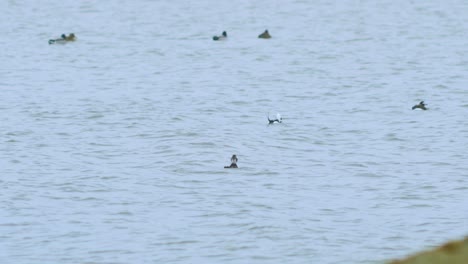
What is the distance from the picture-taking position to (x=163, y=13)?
187 ft

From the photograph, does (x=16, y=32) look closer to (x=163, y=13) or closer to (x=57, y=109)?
(x=163, y=13)

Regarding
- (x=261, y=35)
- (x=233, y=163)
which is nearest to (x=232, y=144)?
(x=233, y=163)

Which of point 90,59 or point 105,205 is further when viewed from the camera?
point 90,59

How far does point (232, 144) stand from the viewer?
23766 millimetres

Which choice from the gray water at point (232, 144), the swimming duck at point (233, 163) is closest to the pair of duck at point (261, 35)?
the gray water at point (232, 144)

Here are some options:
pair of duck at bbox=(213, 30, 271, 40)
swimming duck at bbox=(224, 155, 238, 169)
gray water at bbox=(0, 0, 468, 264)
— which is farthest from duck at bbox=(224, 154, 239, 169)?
pair of duck at bbox=(213, 30, 271, 40)

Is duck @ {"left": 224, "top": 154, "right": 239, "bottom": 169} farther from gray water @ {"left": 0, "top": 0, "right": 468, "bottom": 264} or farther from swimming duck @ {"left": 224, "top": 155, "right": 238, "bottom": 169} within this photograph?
gray water @ {"left": 0, "top": 0, "right": 468, "bottom": 264}

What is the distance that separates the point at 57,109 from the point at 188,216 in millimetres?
12638

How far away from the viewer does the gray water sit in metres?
15.5

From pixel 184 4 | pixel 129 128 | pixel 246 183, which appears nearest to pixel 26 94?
pixel 129 128

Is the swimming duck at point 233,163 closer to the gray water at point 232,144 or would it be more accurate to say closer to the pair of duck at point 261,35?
the gray water at point 232,144

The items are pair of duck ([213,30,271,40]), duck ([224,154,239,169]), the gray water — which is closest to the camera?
the gray water

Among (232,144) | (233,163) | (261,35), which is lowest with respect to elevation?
(233,163)

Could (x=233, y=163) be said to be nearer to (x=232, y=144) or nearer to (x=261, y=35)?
(x=232, y=144)
